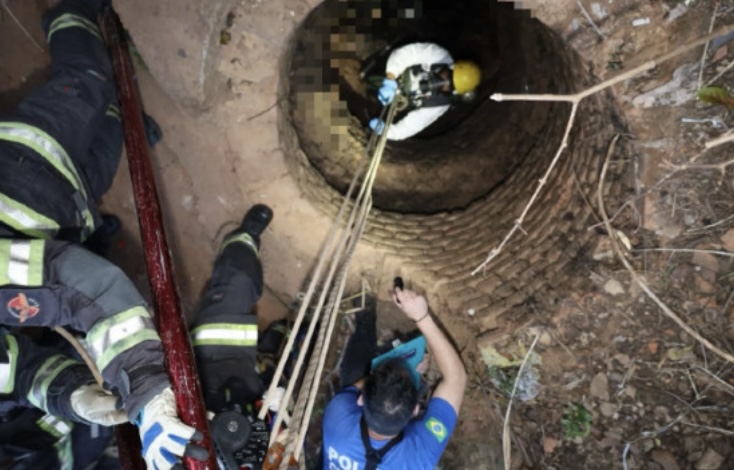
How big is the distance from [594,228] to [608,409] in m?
1.07

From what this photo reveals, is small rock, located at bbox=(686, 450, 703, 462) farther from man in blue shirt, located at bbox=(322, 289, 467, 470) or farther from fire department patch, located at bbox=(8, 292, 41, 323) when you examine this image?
fire department patch, located at bbox=(8, 292, 41, 323)

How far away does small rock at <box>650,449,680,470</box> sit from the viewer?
3.18 metres

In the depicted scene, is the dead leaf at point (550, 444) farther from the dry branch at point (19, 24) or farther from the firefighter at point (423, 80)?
the dry branch at point (19, 24)

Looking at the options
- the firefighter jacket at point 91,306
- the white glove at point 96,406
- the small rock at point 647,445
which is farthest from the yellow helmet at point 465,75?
the white glove at point 96,406

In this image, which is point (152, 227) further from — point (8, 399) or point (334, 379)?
point (334, 379)

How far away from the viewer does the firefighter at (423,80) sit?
430 centimetres

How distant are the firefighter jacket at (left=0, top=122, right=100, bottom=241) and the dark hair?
1668mm

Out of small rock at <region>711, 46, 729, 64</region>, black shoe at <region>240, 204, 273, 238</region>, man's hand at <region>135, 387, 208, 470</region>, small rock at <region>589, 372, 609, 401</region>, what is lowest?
small rock at <region>589, 372, 609, 401</region>

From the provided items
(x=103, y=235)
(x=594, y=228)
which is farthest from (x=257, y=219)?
(x=594, y=228)

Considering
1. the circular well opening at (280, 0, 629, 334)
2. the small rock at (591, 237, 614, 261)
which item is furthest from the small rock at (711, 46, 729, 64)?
the small rock at (591, 237, 614, 261)

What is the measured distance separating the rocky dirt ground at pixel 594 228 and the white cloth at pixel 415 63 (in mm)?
1195

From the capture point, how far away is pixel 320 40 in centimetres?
393

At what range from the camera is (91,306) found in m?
2.28

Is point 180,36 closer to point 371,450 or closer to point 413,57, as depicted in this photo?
point 413,57
